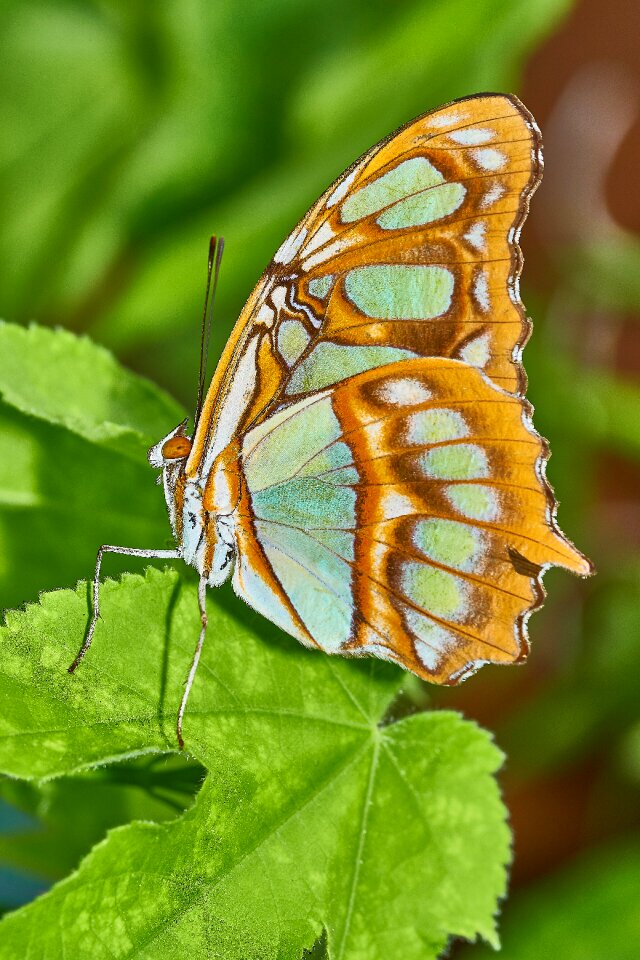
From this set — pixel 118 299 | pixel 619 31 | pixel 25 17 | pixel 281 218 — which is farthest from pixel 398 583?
pixel 619 31

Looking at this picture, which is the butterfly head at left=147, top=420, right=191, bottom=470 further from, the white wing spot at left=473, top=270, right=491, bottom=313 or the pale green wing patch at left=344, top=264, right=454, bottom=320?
the white wing spot at left=473, top=270, right=491, bottom=313

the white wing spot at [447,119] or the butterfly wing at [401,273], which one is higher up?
the white wing spot at [447,119]

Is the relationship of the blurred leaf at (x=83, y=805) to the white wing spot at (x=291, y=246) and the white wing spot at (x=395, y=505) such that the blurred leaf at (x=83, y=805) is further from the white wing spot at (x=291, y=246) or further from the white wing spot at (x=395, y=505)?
the white wing spot at (x=291, y=246)

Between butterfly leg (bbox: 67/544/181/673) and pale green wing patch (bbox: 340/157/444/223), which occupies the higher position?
pale green wing patch (bbox: 340/157/444/223)

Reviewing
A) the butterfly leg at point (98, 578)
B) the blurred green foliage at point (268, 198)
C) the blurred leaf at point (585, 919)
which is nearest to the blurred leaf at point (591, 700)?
the blurred green foliage at point (268, 198)

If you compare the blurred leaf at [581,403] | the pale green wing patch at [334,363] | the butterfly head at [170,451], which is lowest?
the butterfly head at [170,451]

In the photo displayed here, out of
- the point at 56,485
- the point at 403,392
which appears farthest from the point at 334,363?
the point at 56,485

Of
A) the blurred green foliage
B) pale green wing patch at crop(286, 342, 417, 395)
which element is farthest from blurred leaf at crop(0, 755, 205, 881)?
the blurred green foliage
